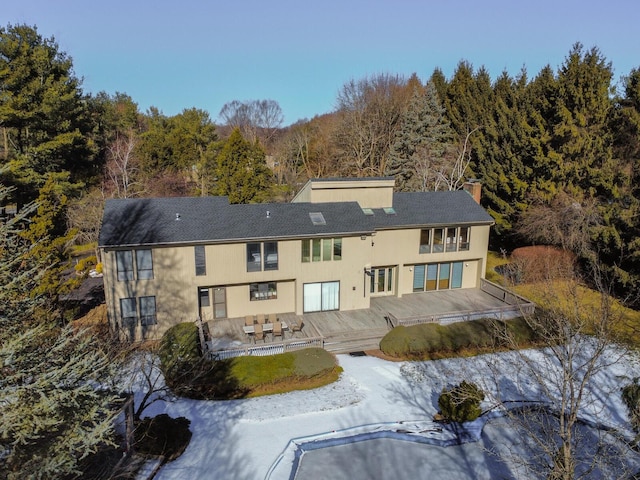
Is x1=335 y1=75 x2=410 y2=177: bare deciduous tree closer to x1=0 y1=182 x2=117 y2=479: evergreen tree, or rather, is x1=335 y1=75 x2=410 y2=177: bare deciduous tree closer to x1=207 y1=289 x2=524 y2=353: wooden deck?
x1=207 y1=289 x2=524 y2=353: wooden deck

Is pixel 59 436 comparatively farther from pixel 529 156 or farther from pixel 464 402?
pixel 529 156

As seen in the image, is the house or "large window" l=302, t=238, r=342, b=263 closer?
the house

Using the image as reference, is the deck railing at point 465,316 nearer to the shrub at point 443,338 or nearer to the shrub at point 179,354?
the shrub at point 443,338

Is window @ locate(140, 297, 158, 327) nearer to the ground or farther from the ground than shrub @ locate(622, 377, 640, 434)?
farther from the ground

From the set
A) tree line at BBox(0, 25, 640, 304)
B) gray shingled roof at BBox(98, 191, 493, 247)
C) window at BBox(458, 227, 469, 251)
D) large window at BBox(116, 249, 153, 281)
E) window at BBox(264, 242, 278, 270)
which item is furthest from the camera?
tree line at BBox(0, 25, 640, 304)

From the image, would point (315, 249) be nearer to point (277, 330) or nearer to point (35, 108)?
point (277, 330)

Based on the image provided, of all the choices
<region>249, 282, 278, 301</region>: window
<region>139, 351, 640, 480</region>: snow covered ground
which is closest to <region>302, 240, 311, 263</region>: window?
<region>249, 282, 278, 301</region>: window
